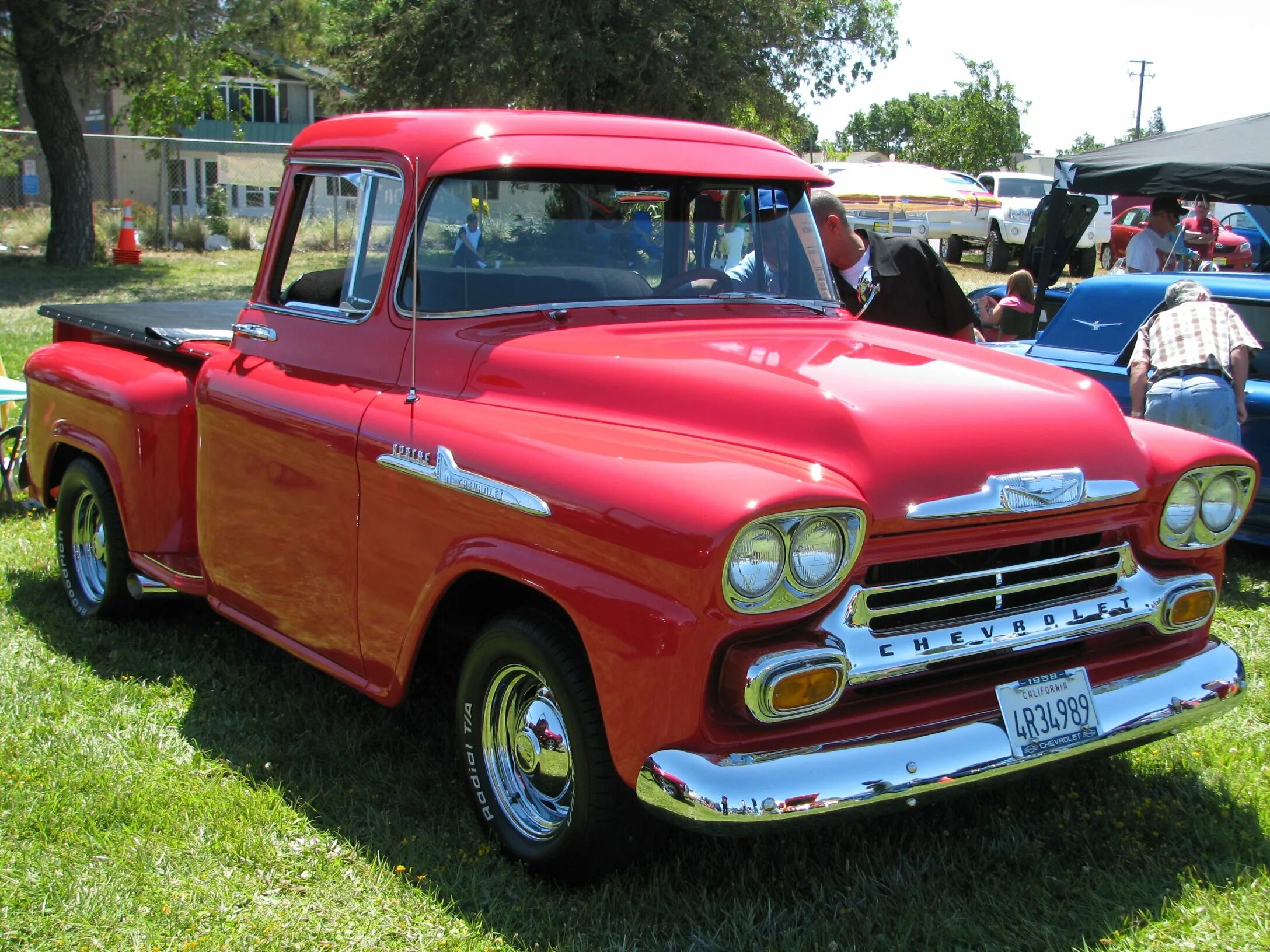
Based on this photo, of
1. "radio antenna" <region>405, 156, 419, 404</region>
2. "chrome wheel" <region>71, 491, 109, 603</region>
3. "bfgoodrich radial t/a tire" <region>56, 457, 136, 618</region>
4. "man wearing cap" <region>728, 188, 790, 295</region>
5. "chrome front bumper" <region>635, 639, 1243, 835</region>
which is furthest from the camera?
"chrome wheel" <region>71, 491, 109, 603</region>

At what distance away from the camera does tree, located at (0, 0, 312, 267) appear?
19.8 meters

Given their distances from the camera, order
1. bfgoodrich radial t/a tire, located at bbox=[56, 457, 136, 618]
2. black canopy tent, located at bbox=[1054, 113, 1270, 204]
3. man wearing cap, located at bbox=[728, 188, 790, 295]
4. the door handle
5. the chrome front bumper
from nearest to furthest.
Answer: the chrome front bumper
man wearing cap, located at bbox=[728, 188, 790, 295]
the door handle
bfgoodrich radial t/a tire, located at bbox=[56, 457, 136, 618]
black canopy tent, located at bbox=[1054, 113, 1270, 204]

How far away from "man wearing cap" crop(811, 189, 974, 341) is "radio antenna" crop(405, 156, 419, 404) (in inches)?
102

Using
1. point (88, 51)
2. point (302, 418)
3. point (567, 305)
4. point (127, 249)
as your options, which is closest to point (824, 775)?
point (567, 305)

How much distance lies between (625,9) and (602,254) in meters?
17.2

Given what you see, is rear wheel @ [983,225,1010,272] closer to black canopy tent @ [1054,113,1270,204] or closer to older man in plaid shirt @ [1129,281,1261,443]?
black canopy tent @ [1054,113,1270,204]

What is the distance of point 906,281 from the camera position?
5.99 m

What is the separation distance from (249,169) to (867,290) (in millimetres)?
33355

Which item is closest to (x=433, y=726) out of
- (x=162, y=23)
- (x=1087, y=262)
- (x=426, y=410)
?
(x=426, y=410)

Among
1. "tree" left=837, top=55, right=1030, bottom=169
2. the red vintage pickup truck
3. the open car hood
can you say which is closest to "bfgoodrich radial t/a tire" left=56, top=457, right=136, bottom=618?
the red vintage pickup truck

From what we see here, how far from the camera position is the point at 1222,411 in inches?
240

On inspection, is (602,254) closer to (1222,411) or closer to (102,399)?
(102,399)

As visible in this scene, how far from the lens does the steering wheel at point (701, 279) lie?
4125mm

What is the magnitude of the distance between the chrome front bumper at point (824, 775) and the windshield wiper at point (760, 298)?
67.9 inches
